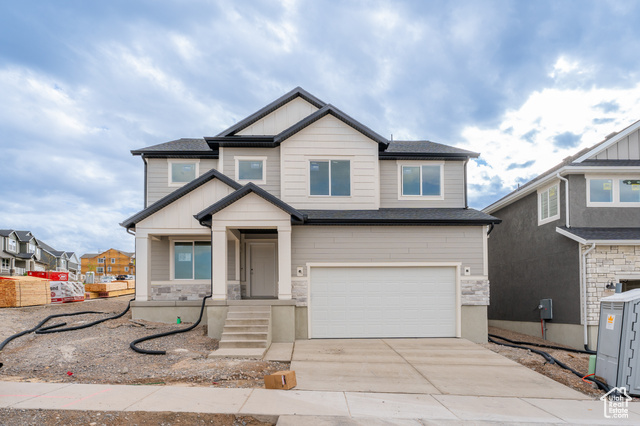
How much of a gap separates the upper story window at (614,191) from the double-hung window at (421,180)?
481 centimetres

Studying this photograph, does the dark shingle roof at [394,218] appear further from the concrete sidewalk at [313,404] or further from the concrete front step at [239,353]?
the concrete sidewalk at [313,404]

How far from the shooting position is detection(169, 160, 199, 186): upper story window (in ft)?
51.5

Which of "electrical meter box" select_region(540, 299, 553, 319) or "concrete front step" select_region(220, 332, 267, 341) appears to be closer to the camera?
"concrete front step" select_region(220, 332, 267, 341)

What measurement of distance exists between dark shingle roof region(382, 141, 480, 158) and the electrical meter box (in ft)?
18.1

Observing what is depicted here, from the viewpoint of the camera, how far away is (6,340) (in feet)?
35.1

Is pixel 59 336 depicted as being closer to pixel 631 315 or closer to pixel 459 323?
pixel 459 323

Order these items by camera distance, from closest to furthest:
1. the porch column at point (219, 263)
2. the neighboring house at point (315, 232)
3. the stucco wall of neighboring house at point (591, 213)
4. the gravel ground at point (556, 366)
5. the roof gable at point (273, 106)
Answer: the gravel ground at point (556, 366), the porch column at point (219, 263), the neighboring house at point (315, 232), the stucco wall of neighboring house at point (591, 213), the roof gable at point (273, 106)

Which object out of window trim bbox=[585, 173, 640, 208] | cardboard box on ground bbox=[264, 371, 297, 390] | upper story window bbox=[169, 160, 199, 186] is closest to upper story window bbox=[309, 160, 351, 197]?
upper story window bbox=[169, 160, 199, 186]

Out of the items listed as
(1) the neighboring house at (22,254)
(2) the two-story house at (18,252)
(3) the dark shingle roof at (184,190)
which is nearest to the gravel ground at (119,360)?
(3) the dark shingle roof at (184,190)

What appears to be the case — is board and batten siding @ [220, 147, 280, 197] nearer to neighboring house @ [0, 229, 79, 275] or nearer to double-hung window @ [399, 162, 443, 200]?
double-hung window @ [399, 162, 443, 200]

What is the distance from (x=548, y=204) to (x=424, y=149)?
4.72 meters

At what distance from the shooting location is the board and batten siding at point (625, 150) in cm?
1494

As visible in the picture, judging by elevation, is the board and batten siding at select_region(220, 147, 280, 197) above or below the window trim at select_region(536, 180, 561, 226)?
above

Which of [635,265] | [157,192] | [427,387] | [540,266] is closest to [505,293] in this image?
[540,266]
